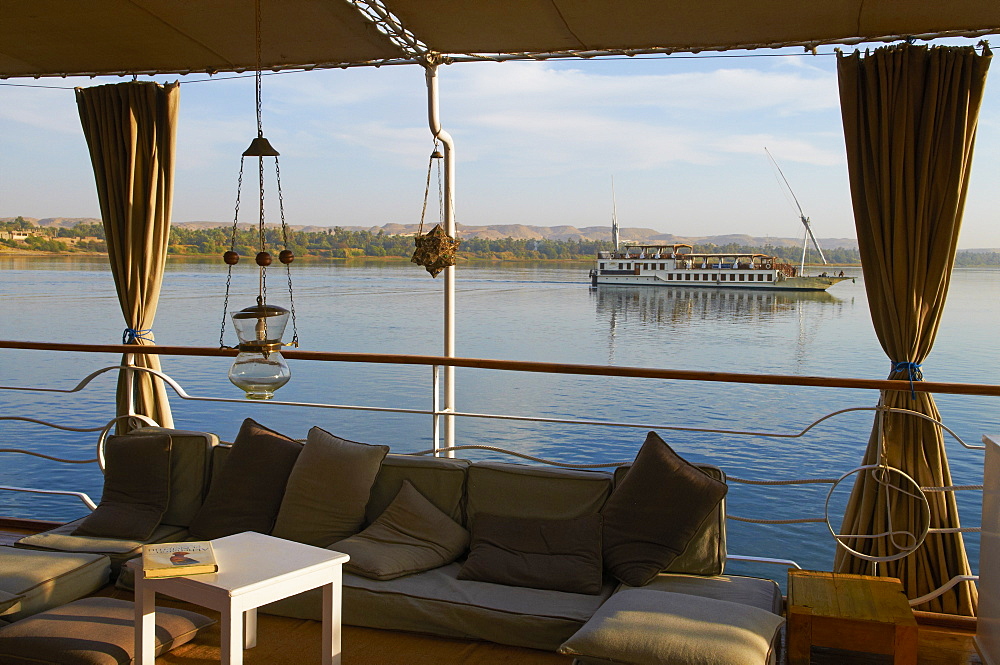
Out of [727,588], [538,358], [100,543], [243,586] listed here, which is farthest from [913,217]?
[538,358]

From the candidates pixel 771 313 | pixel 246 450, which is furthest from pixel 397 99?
pixel 246 450

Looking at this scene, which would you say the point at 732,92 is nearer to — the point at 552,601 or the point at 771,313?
the point at 771,313

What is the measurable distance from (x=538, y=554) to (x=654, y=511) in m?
0.44

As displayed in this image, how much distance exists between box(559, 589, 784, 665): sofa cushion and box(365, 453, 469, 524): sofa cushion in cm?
92

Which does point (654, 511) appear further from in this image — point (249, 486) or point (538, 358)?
point (538, 358)

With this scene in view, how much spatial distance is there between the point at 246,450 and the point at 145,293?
167 cm

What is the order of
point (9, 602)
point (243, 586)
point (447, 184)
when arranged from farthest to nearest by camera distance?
point (447, 184), point (9, 602), point (243, 586)

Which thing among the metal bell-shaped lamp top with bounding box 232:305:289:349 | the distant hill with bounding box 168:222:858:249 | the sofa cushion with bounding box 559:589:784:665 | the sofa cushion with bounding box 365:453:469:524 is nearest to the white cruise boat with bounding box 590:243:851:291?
the distant hill with bounding box 168:222:858:249

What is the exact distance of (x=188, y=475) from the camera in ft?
11.9

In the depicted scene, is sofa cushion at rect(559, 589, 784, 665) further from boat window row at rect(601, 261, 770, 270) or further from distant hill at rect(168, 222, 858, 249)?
boat window row at rect(601, 261, 770, 270)

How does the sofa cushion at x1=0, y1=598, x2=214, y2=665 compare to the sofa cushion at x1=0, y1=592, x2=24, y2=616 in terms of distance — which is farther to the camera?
the sofa cushion at x1=0, y1=592, x2=24, y2=616

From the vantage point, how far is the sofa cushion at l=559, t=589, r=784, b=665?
226 cm

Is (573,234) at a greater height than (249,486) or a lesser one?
greater

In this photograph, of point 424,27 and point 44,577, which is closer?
point 44,577
